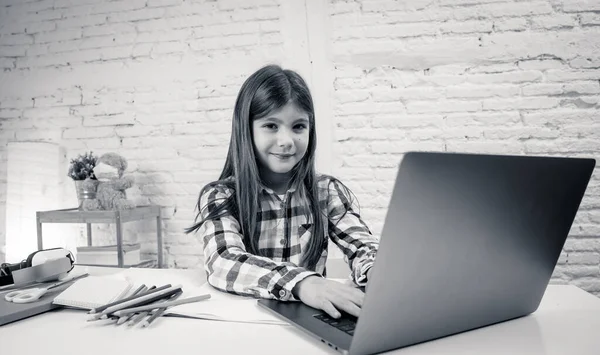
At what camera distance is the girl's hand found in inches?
25.9

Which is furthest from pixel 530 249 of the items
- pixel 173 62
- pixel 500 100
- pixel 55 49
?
pixel 55 49

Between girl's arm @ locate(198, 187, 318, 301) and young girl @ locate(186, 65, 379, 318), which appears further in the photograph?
young girl @ locate(186, 65, 379, 318)

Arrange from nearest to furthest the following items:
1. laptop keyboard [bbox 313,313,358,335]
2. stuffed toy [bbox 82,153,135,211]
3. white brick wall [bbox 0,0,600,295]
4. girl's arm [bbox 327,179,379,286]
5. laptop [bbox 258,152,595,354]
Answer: laptop [bbox 258,152,595,354], laptop keyboard [bbox 313,313,358,335], girl's arm [bbox 327,179,379,286], white brick wall [bbox 0,0,600,295], stuffed toy [bbox 82,153,135,211]

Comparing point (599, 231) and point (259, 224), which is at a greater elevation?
point (259, 224)

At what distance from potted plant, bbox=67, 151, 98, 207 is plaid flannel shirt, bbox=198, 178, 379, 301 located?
133 cm

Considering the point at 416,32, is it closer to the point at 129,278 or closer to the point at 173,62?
the point at 173,62

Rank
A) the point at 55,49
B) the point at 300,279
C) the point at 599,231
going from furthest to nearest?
the point at 55,49 → the point at 599,231 → the point at 300,279

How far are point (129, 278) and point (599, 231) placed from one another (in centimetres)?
206

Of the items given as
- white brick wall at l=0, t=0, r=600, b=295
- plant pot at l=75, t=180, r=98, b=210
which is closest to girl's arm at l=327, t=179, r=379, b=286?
Answer: white brick wall at l=0, t=0, r=600, b=295

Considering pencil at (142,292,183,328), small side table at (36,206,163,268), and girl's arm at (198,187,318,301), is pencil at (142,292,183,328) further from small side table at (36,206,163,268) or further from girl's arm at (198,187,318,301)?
small side table at (36,206,163,268)

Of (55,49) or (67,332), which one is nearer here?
(67,332)

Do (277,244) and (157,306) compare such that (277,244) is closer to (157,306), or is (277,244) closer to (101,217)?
(157,306)

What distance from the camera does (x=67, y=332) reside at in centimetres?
65

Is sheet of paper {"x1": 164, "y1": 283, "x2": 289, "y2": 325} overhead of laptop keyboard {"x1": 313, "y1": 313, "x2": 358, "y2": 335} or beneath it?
beneath
